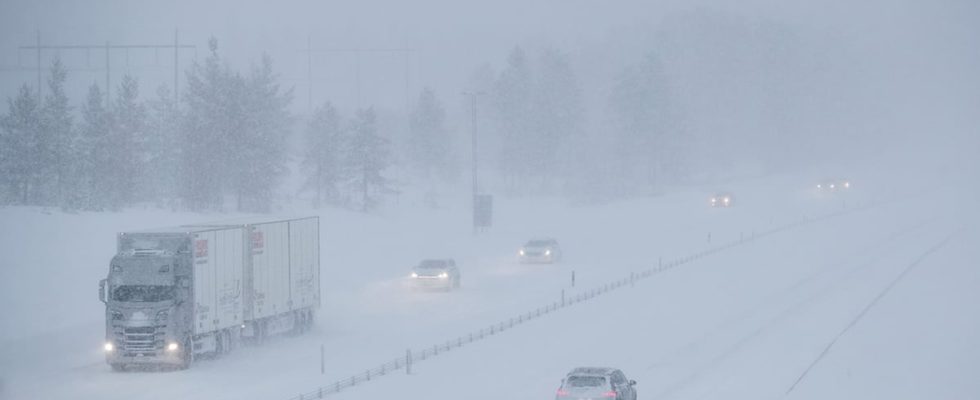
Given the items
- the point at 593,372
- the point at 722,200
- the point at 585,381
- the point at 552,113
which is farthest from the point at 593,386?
the point at 552,113

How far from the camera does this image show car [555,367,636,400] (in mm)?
21078

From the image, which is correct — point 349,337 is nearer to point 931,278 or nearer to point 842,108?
point 931,278

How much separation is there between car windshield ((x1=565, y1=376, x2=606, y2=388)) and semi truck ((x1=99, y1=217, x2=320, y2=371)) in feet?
37.6

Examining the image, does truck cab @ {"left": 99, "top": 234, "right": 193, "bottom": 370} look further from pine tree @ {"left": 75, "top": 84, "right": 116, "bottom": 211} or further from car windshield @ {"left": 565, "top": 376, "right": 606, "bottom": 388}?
pine tree @ {"left": 75, "top": 84, "right": 116, "bottom": 211}

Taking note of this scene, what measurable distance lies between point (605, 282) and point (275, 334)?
723 inches

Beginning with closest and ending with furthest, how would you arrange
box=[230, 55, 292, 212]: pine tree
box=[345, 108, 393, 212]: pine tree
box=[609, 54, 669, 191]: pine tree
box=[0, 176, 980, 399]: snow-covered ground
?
box=[0, 176, 980, 399]: snow-covered ground → box=[230, 55, 292, 212]: pine tree → box=[345, 108, 393, 212]: pine tree → box=[609, 54, 669, 191]: pine tree

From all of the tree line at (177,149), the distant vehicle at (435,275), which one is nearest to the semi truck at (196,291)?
the distant vehicle at (435,275)

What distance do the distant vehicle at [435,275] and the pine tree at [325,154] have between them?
82.6 ft

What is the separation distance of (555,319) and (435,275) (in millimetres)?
9642

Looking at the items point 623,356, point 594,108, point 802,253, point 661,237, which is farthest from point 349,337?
point 594,108

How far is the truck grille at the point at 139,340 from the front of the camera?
2720 centimetres

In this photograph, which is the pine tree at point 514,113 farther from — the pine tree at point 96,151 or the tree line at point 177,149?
the pine tree at point 96,151

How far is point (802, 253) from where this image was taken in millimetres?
58406

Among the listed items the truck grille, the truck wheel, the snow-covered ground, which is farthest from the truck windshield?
the snow-covered ground
